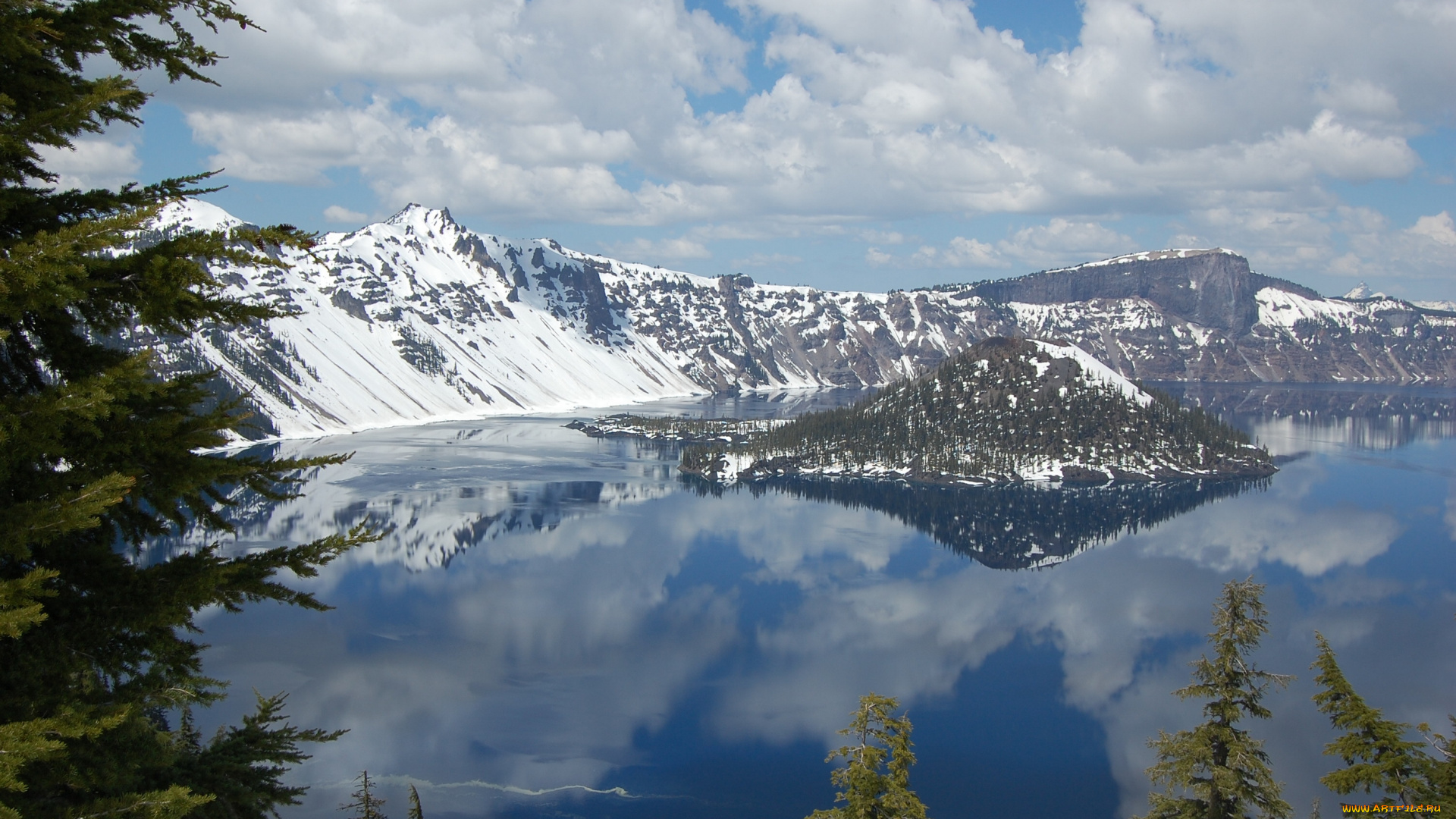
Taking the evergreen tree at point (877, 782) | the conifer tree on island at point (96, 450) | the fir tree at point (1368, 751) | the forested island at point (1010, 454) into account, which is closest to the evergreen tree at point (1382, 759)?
the fir tree at point (1368, 751)

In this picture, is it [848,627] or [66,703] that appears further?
[848,627]

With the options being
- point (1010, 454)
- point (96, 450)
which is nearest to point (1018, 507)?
point (1010, 454)

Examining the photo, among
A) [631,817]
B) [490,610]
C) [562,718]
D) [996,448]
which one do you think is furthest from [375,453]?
[631,817]

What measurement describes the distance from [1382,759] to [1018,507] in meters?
139

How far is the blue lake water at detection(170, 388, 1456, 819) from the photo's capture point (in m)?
57.8

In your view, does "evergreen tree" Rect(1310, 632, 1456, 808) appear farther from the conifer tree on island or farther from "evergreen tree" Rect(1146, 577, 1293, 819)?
the conifer tree on island

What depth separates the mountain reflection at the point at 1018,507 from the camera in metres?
125

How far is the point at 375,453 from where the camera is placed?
631ft

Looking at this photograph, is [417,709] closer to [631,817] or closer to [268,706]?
[631,817]

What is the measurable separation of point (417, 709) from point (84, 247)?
64750 millimetres

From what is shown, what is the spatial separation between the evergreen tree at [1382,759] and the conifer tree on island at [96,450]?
1853 cm

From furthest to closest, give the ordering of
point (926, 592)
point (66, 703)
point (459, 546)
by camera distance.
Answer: point (459, 546)
point (926, 592)
point (66, 703)

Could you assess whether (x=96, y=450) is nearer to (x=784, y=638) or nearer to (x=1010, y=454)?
(x=784, y=638)

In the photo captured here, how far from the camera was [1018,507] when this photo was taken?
151250mm
